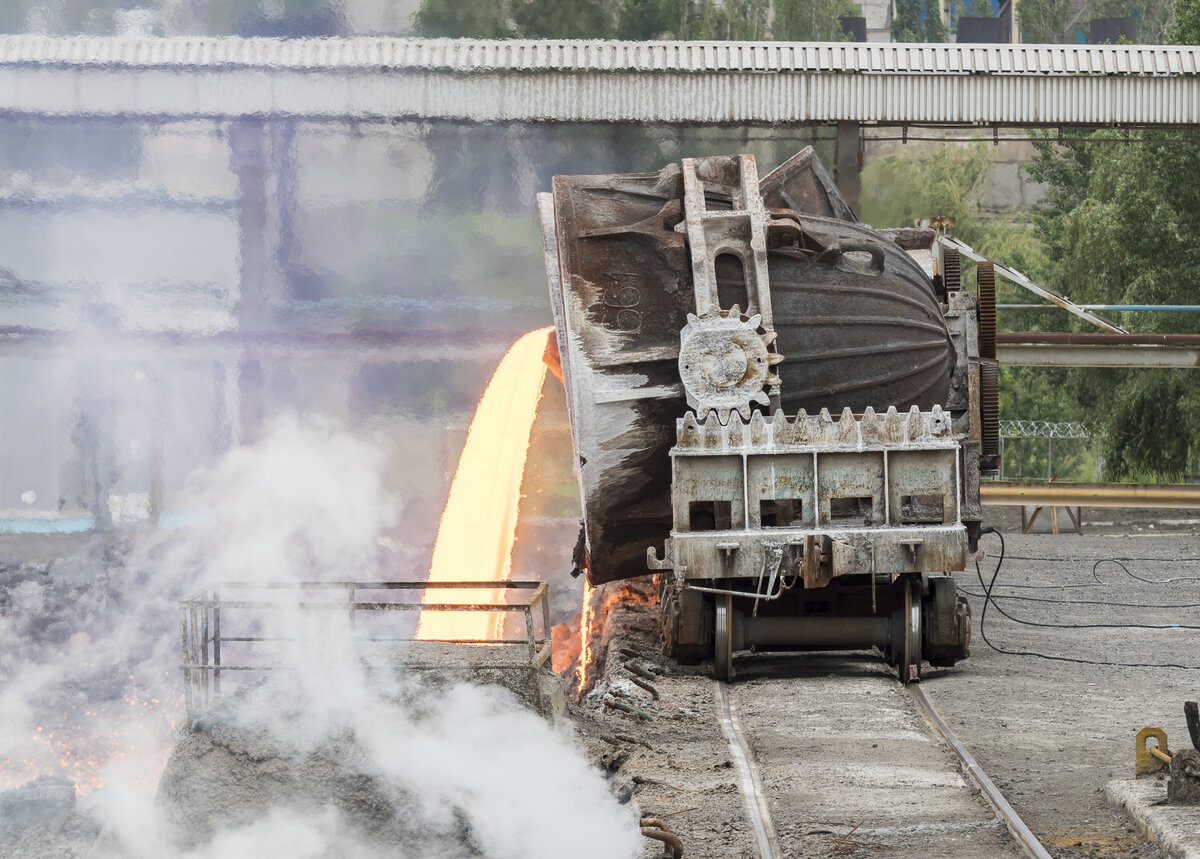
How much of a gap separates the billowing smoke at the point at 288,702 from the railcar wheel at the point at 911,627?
2895mm

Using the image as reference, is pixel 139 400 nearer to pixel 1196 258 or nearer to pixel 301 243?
pixel 301 243

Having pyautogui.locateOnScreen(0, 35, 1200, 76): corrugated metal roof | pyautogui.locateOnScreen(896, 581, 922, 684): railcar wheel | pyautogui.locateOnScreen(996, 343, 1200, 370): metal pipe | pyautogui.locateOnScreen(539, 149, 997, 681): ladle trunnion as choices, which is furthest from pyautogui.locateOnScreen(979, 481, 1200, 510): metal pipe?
pyautogui.locateOnScreen(896, 581, 922, 684): railcar wheel

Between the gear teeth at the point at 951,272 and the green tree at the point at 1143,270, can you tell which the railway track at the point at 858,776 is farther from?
the green tree at the point at 1143,270

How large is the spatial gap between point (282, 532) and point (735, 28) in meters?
17.3

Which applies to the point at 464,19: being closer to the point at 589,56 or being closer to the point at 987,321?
the point at 589,56

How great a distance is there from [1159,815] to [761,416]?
3308 mm

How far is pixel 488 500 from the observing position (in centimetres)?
1089

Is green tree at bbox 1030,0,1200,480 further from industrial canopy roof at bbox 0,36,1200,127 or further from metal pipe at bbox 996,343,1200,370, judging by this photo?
industrial canopy roof at bbox 0,36,1200,127

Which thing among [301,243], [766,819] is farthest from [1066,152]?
[766,819]

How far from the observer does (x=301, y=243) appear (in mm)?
15250

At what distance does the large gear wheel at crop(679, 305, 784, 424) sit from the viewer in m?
8.15

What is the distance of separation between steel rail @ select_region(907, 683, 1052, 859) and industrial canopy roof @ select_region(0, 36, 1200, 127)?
10.2 metres

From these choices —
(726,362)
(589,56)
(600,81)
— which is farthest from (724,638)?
(589,56)

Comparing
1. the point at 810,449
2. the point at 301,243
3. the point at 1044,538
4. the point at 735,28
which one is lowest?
the point at 1044,538
